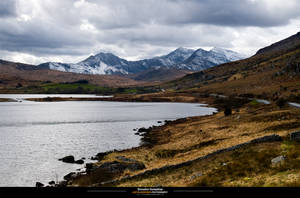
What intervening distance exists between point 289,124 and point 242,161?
1013 inches

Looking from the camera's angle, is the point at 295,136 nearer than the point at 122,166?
Yes

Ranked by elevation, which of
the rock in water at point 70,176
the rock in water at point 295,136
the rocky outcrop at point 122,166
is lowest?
the rock in water at point 70,176

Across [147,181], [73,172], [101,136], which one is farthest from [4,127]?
[147,181]

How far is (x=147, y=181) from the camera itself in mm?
31875

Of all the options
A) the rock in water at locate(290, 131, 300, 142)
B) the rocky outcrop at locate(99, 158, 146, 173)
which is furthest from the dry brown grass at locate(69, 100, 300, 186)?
the rock in water at locate(290, 131, 300, 142)

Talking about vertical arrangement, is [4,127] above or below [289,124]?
below
